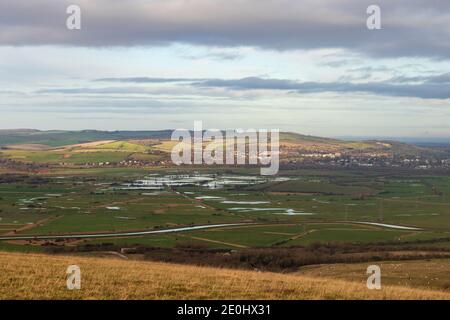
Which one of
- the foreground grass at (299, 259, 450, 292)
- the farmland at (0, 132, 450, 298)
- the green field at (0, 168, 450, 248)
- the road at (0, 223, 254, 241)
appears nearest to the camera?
A: the foreground grass at (299, 259, 450, 292)

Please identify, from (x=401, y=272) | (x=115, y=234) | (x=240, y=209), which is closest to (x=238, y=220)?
(x=240, y=209)

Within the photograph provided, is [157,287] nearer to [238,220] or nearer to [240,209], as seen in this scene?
[238,220]

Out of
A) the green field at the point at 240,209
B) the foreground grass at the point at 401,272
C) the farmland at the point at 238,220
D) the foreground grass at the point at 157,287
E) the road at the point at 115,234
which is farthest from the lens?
the green field at the point at 240,209

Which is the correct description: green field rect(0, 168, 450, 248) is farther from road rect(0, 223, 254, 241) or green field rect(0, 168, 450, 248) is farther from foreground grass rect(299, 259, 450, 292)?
foreground grass rect(299, 259, 450, 292)

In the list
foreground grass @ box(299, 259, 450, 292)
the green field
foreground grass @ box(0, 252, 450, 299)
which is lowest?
the green field

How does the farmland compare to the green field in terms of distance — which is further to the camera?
the green field

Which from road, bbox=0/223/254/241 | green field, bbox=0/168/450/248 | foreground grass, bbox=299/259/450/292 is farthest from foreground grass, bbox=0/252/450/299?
road, bbox=0/223/254/241

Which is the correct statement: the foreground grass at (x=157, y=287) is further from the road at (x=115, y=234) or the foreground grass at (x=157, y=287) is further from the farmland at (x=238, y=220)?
the road at (x=115, y=234)

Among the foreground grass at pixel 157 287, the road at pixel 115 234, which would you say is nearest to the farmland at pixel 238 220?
the road at pixel 115 234

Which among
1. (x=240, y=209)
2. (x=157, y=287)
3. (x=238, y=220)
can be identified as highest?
(x=157, y=287)

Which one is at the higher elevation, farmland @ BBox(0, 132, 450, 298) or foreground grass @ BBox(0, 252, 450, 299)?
foreground grass @ BBox(0, 252, 450, 299)

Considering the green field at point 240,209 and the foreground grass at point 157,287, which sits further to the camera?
the green field at point 240,209
